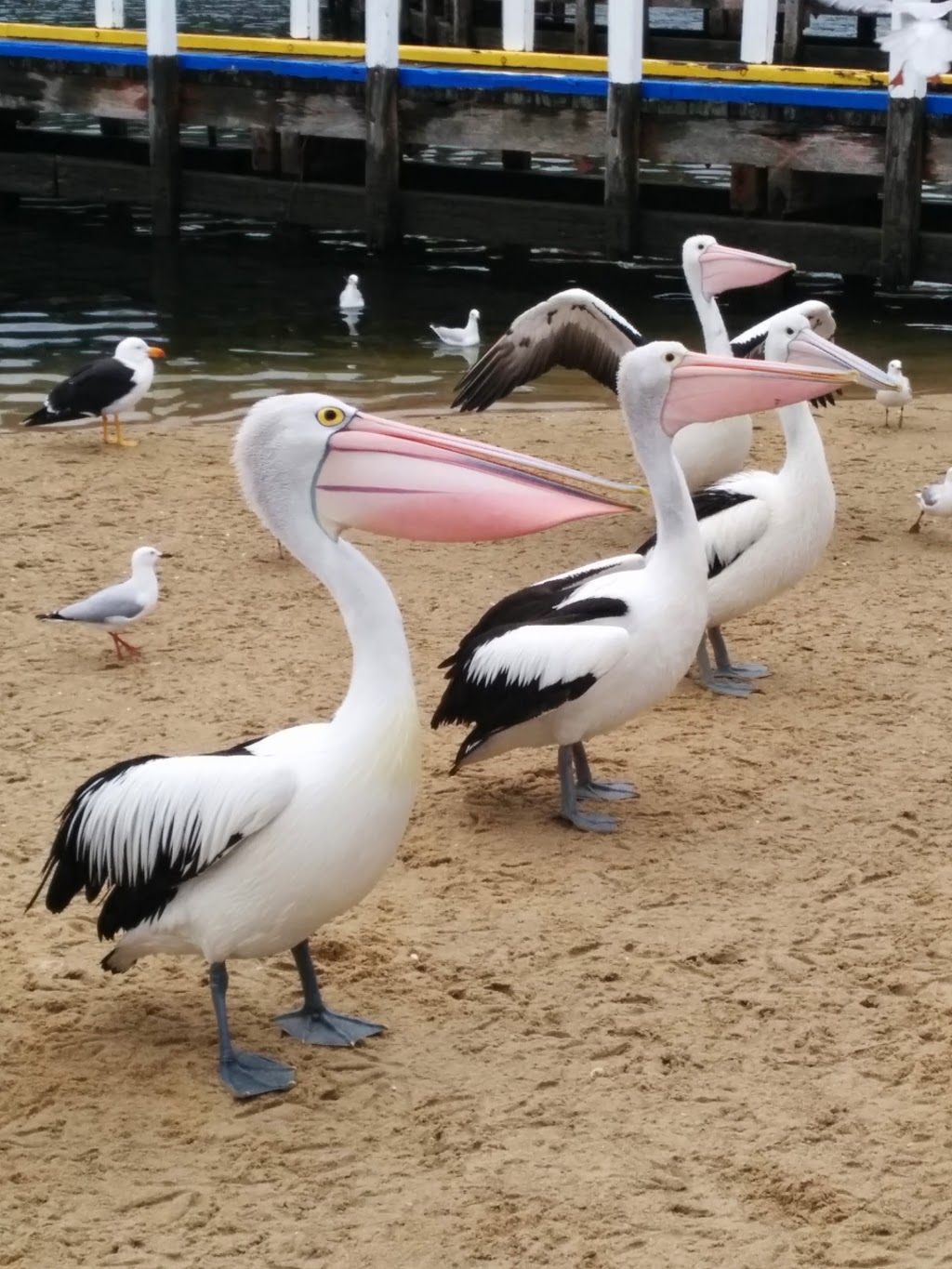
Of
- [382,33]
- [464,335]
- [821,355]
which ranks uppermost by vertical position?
[382,33]

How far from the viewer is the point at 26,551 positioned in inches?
261

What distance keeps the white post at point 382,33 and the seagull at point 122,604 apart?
8260mm

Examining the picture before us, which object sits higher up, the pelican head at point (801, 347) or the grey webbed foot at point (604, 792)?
the pelican head at point (801, 347)

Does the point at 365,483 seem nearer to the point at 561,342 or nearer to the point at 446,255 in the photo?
the point at 561,342

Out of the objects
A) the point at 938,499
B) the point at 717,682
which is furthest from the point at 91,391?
the point at 717,682

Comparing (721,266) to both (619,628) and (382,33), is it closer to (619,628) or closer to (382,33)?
(619,628)

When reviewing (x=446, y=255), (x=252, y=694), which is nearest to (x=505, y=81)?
(x=446, y=255)

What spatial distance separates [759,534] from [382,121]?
8.63 meters

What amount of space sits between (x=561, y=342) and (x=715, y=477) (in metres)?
0.98

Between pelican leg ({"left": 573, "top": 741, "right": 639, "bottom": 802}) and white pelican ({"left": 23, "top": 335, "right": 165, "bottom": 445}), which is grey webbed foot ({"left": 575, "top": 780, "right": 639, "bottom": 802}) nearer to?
pelican leg ({"left": 573, "top": 741, "right": 639, "bottom": 802})

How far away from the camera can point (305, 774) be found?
314 cm

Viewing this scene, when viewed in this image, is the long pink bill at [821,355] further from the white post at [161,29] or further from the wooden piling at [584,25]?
the wooden piling at [584,25]

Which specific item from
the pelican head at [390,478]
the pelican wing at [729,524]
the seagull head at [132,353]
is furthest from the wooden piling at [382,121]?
the pelican head at [390,478]

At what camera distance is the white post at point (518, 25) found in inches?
546
